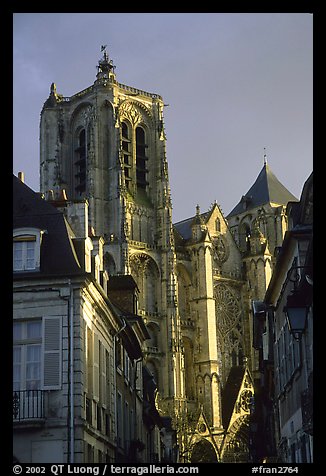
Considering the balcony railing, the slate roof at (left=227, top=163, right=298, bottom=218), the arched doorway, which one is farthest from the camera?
the slate roof at (left=227, top=163, right=298, bottom=218)

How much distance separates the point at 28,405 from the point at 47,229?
11.7 feet

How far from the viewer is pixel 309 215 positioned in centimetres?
1858

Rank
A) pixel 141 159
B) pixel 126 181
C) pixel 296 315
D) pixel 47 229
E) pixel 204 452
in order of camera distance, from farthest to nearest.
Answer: pixel 141 159 < pixel 126 181 < pixel 204 452 < pixel 47 229 < pixel 296 315

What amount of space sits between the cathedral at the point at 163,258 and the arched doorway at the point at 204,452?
0.06m

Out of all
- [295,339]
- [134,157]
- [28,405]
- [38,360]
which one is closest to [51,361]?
[38,360]

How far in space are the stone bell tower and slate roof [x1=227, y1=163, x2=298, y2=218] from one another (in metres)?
12.9

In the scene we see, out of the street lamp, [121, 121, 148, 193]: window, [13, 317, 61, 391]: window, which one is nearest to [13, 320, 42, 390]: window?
[13, 317, 61, 391]: window

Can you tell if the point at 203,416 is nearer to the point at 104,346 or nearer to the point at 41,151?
the point at 41,151

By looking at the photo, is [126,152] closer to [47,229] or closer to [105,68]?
[105,68]

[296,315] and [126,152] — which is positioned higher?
[126,152]

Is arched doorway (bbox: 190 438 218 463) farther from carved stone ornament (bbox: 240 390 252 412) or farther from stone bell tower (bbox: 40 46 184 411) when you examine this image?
carved stone ornament (bbox: 240 390 252 412)

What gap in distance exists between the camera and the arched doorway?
6222 centimetres

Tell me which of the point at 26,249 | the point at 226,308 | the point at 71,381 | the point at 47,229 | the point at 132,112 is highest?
the point at 132,112

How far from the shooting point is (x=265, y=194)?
77.6 metres
